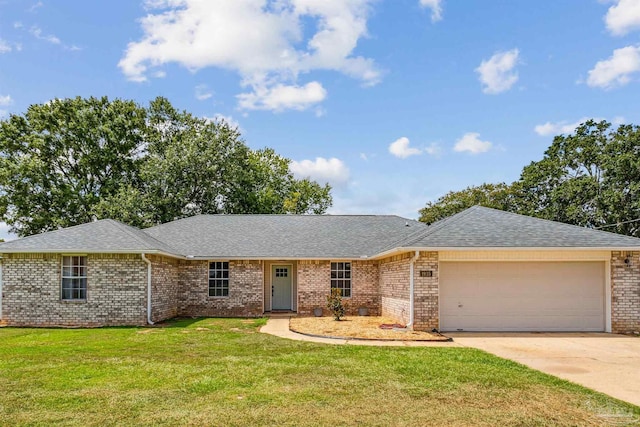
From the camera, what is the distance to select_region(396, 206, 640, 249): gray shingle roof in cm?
1313

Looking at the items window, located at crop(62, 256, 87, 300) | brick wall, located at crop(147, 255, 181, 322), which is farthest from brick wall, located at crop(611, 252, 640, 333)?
window, located at crop(62, 256, 87, 300)

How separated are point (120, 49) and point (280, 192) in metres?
22.5

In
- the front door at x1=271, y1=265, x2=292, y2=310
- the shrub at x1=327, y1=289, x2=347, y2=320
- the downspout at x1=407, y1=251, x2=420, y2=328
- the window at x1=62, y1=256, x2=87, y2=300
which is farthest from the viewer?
the front door at x1=271, y1=265, x2=292, y2=310

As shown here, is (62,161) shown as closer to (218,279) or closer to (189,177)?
(189,177)

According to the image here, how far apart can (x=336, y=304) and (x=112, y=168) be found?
22987 mm

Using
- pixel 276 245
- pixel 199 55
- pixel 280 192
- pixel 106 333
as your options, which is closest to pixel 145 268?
pixel 106 333

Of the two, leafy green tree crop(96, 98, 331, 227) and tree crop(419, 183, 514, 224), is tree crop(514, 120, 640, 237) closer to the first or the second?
tree crop(419, 183, 514, 224)

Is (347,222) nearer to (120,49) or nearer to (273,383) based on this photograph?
(120,49)

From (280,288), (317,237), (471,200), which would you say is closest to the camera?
(280,288)

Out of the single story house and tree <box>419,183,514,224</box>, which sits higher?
tree <box>419,183,514,224</box>

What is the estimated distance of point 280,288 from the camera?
20.3m

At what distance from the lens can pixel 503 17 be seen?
14570mm

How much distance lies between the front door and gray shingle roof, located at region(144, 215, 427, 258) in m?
1.33

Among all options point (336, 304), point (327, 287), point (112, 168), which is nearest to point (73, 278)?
point (336, 304)
